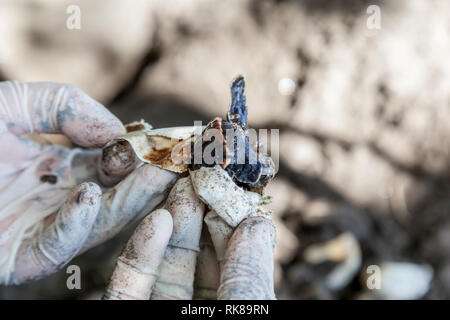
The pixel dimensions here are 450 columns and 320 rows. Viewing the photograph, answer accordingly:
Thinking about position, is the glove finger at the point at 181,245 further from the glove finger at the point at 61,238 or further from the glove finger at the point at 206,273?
the glove finger at the point at 61,238

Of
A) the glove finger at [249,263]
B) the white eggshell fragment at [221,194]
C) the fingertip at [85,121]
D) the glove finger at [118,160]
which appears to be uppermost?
the fingertip at [85,121]

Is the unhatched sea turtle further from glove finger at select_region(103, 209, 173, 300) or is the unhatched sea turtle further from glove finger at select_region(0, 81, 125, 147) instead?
glove finger at select_region(103, 209, 173, 300)

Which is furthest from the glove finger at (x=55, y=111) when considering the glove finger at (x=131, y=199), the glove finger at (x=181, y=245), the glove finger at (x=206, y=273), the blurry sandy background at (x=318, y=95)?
the blurry sandy background at (x=318, y=95)

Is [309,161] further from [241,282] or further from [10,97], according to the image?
[10,97]

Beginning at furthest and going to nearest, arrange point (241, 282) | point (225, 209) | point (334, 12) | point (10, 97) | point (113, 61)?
point (334, 12) → point (113, 61) → point (10, 97) → point (225, 209) → point (241, 282)

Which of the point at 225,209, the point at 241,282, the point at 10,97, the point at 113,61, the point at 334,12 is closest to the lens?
the point at 241,282

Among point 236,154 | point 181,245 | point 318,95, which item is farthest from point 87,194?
point 318,95

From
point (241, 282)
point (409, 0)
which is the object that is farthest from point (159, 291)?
point (409, 0)
